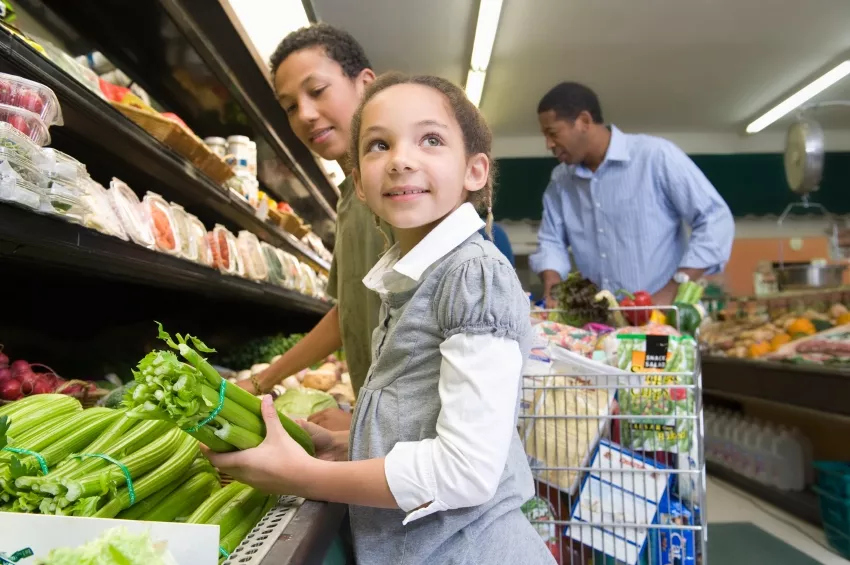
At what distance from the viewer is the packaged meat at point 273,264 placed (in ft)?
10.3

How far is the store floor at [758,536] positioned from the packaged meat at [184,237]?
2.88 m

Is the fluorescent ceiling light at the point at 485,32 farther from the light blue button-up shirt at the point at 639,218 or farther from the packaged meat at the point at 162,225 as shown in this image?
the packaged meat at the point at 162,225

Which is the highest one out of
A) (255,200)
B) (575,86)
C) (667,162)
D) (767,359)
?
(575,86)

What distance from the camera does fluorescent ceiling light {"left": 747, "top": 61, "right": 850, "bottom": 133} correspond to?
320 inches

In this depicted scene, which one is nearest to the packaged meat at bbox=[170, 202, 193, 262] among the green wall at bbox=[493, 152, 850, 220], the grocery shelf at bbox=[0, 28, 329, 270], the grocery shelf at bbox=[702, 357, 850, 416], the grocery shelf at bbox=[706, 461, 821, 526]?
the grocery shelf at bbox=[0, 28, 329, 270]

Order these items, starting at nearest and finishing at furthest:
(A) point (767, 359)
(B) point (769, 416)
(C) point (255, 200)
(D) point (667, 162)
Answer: (C) point (255, 200), (D) point (667, 162), (A) point (767, 359), (B) point (769, 416)

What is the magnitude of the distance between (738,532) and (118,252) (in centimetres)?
371

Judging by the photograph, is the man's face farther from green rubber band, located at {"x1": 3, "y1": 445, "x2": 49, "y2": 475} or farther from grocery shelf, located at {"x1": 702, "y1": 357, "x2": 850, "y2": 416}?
green rubber band, located at {"x1": 3, "y1": 445, "x2": 49, "y2": 475}

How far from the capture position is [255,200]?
307cm

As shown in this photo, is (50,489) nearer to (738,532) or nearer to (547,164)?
(738,532)

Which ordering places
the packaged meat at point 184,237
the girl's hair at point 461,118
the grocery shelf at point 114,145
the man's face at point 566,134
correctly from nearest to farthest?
1. the girl's hair at point 461,118
2. the grocery shelf at point 114,145
3. the packaged meat at point 184,237
4. the man's face at point 566,134

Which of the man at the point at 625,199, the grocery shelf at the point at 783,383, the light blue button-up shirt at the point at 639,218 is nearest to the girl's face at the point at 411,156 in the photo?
the man at the point at 625,199

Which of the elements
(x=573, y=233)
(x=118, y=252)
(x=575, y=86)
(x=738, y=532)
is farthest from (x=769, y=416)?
(x=118, y=252)

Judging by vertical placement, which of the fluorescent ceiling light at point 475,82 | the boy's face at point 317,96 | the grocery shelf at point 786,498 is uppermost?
the fluorescent ceiling light at point 475,82
